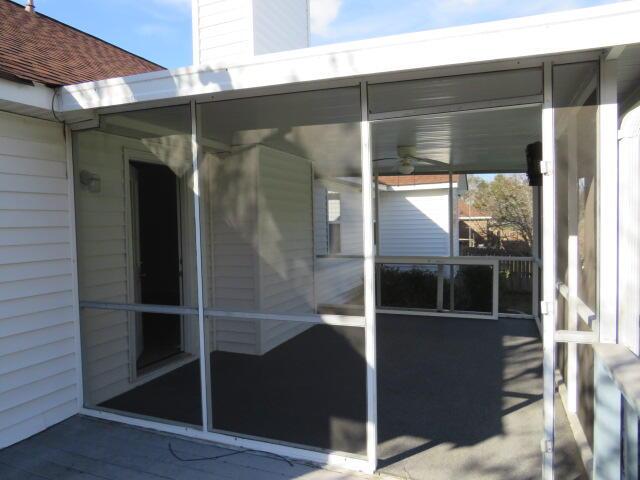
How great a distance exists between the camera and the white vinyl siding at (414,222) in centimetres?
891

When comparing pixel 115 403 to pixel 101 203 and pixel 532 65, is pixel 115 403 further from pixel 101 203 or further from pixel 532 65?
pixel 532 65

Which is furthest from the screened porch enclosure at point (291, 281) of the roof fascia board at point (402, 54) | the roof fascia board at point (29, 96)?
the roof fascia board at point (29, 96)

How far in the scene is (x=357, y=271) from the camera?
3139 mm

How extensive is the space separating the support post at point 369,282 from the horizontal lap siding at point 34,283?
222cm

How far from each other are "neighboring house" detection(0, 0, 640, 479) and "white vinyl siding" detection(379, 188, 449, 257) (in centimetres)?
350

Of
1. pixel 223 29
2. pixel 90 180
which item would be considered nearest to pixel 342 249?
pixel 90 180

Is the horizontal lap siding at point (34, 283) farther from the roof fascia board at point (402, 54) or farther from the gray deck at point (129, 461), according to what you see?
the roof fascia board at point (402, 54)

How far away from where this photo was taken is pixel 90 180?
3.53m

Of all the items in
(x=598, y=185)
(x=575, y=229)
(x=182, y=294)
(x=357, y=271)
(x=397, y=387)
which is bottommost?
(x=397, y=387)

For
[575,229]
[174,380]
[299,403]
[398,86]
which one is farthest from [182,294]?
[575,229]

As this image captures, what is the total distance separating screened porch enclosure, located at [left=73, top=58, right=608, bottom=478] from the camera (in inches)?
107

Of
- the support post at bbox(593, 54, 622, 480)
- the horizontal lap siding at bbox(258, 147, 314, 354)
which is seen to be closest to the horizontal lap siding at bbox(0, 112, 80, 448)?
the horizontal lap siding at bbox(258, 147, 314, 354)

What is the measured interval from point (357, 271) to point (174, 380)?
205 centimetres

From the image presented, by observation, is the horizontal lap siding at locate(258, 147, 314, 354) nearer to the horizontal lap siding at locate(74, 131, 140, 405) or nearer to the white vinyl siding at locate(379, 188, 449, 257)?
the horizontal lap siding at locate(74, 131, 140, 405)
